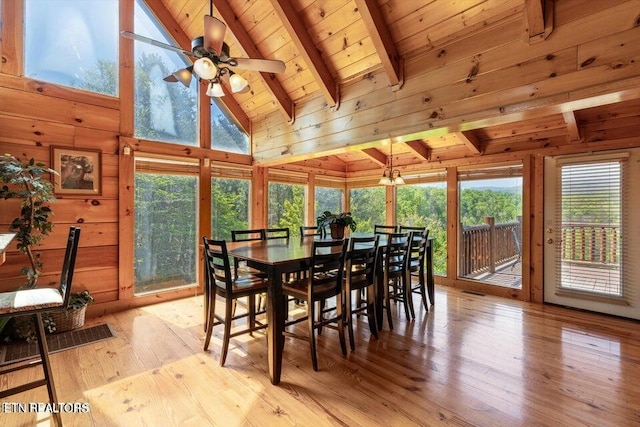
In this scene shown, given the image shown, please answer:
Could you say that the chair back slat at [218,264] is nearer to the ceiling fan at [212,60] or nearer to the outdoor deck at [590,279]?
the ceiling fan at [212,60]

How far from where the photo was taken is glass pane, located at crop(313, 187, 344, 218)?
6262 mm

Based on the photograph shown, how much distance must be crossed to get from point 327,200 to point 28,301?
204 inches

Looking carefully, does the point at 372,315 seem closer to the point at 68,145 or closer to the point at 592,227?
the point at 592,227

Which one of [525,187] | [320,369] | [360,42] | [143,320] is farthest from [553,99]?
[143,320]

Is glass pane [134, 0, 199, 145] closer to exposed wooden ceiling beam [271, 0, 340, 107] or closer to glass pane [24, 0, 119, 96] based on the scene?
glass pane [24, 0, 119, 96]

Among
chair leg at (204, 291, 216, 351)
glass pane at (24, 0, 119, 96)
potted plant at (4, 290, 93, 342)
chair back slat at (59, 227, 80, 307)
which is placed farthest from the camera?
glass pane at (24, 0, 119, 96)

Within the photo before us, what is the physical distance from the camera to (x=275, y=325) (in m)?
2.27

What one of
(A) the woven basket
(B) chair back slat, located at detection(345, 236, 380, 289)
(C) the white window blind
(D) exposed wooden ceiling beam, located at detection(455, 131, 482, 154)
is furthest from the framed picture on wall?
(C) the white window blind

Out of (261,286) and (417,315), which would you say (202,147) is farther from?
(417,315)

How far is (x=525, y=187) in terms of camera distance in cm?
425

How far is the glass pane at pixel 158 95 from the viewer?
4.02m

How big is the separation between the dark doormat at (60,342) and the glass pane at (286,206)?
2.83 meters

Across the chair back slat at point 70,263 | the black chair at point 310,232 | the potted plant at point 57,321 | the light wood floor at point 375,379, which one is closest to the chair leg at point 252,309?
the light wood floor at point 375,379

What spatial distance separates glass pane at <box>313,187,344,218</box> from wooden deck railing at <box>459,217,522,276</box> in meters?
2.63
